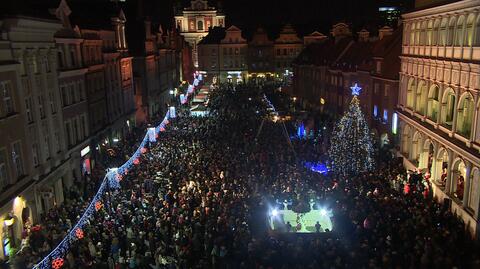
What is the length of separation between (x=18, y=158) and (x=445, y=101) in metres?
22.0

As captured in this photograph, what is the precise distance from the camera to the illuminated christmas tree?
29.1 meters

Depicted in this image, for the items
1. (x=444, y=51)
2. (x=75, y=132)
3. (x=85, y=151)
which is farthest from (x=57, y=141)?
(x=444, y=51)

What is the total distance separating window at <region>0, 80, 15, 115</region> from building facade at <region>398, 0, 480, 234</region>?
20728 mm

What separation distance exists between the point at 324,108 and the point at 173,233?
38.9m

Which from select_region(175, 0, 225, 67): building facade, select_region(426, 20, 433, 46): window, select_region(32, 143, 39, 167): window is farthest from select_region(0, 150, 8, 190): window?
select_region(175, 0, 225, 67): building facade

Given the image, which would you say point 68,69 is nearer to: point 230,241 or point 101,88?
point 101,88

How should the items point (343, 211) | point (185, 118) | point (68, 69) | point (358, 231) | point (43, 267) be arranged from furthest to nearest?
point (185, 118) → point (68, 69) → point (343, 211) → point (358, 231) → point (43, 267)

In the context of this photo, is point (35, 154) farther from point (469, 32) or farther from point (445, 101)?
point (469, 32)

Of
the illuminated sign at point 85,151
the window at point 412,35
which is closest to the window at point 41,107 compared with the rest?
the illuminated sign at point 85,151

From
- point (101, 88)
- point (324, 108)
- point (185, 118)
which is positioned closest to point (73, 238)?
point (101, 88)

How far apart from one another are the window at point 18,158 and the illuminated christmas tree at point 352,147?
17.0 m

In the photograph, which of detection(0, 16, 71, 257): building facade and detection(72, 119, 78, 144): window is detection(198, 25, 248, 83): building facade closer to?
detection(72, 119, 78, 144): window

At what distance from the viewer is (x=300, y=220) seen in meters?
22.5

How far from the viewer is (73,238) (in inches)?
762
